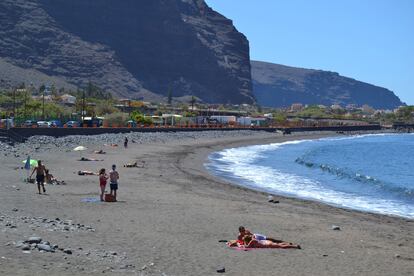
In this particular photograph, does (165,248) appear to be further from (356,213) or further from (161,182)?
(161,182)

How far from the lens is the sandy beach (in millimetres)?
12914

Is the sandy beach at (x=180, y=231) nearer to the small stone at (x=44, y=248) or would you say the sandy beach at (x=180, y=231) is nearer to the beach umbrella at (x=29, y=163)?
the small stone at (x=44, y=248)

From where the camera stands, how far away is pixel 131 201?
907 inches

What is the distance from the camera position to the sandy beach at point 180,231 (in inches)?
508

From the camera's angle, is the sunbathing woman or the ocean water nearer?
the sunbathing woman

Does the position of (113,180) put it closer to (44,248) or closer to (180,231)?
(180,231)

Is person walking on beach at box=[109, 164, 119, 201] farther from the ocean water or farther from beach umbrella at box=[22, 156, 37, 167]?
the ocean water

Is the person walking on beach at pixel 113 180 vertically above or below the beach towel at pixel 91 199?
above

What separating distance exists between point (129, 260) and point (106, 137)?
56.1 meters

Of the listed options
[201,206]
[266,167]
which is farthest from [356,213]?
[266,167]

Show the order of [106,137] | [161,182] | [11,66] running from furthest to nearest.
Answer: [11,66] < [106,137] < [161,182]

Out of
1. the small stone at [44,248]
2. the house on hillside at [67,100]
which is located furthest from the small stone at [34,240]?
the house on hillside at [67,100]

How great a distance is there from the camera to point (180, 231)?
56.9 ft

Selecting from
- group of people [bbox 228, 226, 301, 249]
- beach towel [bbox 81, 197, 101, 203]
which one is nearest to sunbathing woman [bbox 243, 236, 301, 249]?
group of people [bbox 228, 226, 301, 249]
